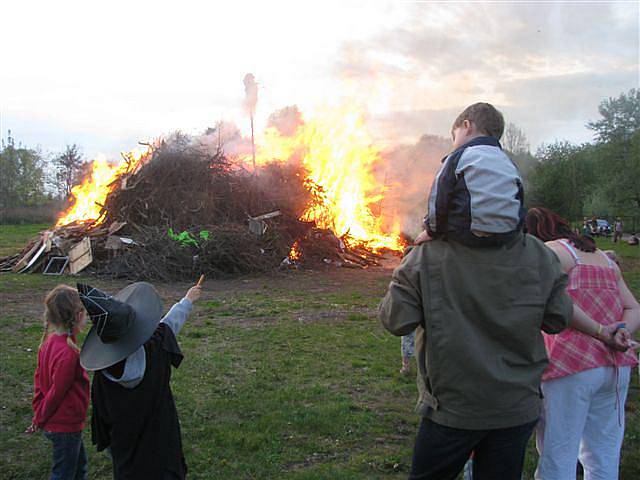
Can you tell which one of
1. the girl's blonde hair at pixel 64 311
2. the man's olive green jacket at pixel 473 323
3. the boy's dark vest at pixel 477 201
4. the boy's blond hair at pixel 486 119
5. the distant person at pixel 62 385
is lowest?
the distant person at pixel 62 385

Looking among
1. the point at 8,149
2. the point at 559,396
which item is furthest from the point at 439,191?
the point at 8,149

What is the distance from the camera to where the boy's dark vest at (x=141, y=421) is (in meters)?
2.75

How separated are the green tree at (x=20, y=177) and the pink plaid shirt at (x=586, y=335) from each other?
45317 mm

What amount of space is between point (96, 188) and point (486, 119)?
21.9 meters

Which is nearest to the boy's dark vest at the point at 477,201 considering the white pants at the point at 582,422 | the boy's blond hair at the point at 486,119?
the boy's blond hair at the point at 486,119

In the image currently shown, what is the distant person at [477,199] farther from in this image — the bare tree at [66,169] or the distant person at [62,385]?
the bare tree at [66,169]

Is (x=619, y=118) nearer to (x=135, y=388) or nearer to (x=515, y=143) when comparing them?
(x=515, y=143)

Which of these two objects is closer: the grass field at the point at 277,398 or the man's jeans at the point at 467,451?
the man's jeans at the point at 467,451

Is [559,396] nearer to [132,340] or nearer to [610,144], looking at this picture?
[132,340]

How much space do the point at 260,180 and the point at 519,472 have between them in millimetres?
19410

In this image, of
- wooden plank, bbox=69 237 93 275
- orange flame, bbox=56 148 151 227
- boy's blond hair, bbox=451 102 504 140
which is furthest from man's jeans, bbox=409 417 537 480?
orange flame, bbox=56 148 151 227

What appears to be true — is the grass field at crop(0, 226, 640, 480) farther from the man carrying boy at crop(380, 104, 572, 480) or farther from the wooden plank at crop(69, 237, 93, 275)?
the wooden plank at crop(69, 237, 93, 275)

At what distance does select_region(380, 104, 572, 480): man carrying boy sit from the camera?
210 cm

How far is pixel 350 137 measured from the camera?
23953 millimetres
